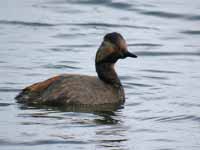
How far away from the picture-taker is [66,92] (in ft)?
59.3

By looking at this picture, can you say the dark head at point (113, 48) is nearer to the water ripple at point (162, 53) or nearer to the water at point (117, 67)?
the water at point (117, 67)

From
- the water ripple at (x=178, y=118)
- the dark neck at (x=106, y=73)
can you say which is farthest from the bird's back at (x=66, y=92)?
the water ripple at (x=178, y=118)

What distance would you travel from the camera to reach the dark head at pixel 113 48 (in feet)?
60.9

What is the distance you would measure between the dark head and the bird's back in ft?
1.97

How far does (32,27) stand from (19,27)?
0.38m

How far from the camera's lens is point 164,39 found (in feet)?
86.7

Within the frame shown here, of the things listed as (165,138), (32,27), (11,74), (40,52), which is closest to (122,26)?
(32,27)

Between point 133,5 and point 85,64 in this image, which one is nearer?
point 85,64

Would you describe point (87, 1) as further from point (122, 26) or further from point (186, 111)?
point (186, 111)

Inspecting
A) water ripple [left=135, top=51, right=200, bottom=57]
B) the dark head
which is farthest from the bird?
water ripple [left=135, top=51, right=200, bottom=57]

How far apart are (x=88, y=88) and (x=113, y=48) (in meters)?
0.95

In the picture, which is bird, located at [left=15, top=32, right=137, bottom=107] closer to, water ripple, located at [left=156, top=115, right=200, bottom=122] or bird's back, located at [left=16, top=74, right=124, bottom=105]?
bird's back, located at [left=16, top=74, right=124, bottom=105]

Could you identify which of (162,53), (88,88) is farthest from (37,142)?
(162,53)

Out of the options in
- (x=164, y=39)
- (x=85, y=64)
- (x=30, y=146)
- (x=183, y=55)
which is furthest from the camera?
(x=164, y=39)
